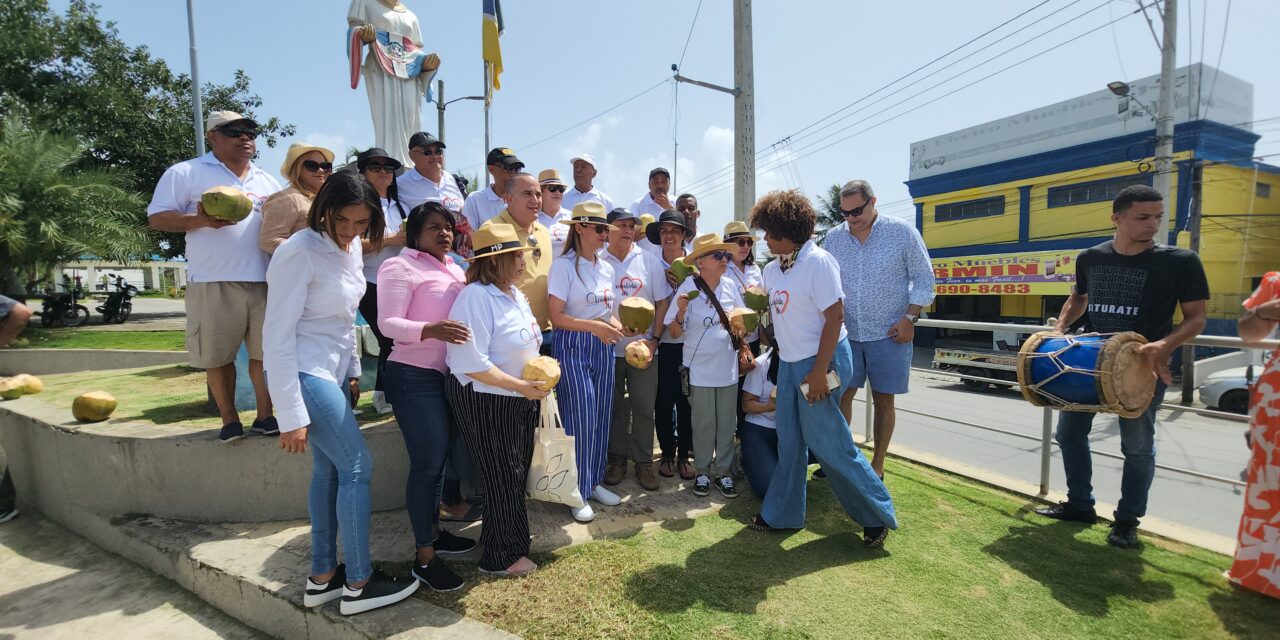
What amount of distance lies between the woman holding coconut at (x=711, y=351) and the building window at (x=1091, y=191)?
72.8ft

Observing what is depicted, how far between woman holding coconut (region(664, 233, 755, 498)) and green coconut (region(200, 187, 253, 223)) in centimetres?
271

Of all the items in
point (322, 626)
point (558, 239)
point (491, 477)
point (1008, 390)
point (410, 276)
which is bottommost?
point (1008, 390)

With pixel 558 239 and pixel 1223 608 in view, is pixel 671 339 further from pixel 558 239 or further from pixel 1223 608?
pixel 1223 608

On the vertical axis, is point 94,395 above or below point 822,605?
above

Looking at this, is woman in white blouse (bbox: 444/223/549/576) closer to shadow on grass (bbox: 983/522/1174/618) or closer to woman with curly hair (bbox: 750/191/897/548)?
woman with curly hair (bbox: 750/191/897/548)

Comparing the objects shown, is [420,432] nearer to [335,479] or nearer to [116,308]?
[335,479]

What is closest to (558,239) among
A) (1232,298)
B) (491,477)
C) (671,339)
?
(671,339)

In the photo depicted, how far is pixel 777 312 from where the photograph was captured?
3633mm

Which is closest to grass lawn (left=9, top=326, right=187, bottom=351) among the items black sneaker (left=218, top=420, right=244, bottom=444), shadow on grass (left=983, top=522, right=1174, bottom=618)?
black sneaker (left=218, top=420, right=244, bottom=444)

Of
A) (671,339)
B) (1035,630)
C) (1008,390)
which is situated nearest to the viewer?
(1035,630)

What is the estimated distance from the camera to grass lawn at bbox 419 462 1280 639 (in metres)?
2.73

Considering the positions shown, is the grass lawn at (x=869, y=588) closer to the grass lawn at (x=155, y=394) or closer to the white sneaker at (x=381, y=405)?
the white sneaker at (x=381, y=405)

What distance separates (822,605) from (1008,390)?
1740 centimetres

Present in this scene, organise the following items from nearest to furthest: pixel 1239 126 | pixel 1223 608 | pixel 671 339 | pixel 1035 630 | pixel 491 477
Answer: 1. pixel 1035 630
2. pixel 1223 608
3. pixel 491 477
4. pixel 671 339
5. pixel 1239 126
